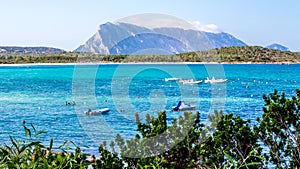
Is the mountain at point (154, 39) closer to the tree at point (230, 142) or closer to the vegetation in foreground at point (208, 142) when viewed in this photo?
the vegetation in foreground at point (208, 142)

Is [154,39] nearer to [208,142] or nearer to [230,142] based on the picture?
[208,142]

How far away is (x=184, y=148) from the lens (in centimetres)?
821

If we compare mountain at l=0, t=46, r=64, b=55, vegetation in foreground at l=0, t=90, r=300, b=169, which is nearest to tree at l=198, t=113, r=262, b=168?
vegetation in foreground at l=0, t=90, r=300, b=169

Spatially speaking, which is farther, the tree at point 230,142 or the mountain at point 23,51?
the mountain at point 23,51

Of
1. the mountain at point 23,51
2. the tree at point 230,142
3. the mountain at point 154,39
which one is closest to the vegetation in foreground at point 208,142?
the tree at point 230,142

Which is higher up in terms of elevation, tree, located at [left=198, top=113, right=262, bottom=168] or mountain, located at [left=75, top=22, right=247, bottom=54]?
mountain, located at [left=75, top=22, right=247, bottom=54]

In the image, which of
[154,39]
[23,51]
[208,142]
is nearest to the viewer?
[208,142]

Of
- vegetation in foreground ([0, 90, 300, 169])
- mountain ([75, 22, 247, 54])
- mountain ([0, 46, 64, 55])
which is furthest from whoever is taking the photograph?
mountain ([0, 46, 64, 55])

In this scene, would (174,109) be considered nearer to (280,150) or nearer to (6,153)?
(280,150)

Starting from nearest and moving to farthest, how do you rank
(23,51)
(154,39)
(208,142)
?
1. (208,142)
2. (154,39)
3. (23,51)

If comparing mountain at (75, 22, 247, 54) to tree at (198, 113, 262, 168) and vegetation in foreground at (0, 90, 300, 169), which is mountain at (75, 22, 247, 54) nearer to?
vegetation in foreground at (0, 90, 300, 169)

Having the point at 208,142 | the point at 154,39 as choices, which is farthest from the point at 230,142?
the point at 154,39

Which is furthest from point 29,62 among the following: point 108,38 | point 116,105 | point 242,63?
point 108,38

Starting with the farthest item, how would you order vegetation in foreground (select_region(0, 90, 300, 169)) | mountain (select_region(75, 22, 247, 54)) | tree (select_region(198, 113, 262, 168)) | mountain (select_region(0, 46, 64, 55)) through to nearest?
mountain (select_region(0, 46, 64, 55))
mountain (select_region(75, 22, 247, 54))
tree (select_region(198, 113, 262, 168))
vegetation in foreground (select_region(0, 90, 300, 169))
